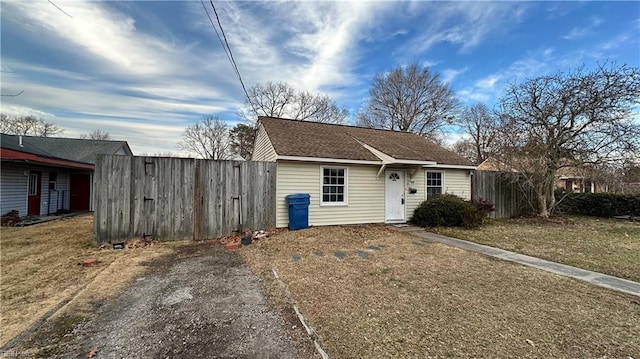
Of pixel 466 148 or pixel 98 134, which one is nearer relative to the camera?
pixel 466 148

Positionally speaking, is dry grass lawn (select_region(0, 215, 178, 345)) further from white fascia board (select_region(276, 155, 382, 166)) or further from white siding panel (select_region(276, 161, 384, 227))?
white fascia board (select_region(276, 155, 382, 166))

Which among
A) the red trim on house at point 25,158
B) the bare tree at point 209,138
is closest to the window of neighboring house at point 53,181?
the red trim on house at point 25,158

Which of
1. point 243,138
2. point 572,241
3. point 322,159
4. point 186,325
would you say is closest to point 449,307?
point 186,325

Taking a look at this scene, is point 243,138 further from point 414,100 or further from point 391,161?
point 391,161

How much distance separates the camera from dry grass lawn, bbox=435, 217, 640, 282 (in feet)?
18.3

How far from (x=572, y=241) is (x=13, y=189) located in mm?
19628

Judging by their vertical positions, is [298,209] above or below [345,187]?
below

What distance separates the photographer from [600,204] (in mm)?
13430

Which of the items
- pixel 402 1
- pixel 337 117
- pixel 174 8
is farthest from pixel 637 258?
pixel 337 117

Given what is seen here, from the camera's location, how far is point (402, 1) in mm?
10898

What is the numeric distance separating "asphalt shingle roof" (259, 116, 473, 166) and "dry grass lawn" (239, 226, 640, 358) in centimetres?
427

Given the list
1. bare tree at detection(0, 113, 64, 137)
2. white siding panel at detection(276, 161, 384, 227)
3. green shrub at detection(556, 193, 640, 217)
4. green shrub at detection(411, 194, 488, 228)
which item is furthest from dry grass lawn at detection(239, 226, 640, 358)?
bare tree at detection(0, 113, 64, 137)

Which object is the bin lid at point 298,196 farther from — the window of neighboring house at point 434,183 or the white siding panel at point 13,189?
the white siding panel at point 13,189

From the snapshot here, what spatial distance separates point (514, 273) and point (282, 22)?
32.4 feet
